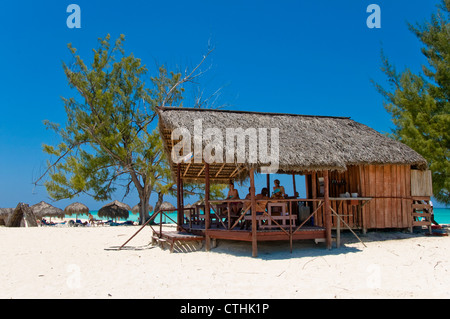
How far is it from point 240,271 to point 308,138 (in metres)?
4.63

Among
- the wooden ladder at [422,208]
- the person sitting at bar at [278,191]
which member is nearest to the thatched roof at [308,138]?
the person sitting at bar at [278,191]

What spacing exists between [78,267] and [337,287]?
5.52m

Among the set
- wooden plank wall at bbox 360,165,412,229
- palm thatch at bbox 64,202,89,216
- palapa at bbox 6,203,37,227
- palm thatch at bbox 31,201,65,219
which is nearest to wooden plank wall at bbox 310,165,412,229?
wooden plank wall at bbox 360,165,412,229

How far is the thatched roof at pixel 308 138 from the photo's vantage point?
10.1 m

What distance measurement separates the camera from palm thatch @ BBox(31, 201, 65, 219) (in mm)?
32031

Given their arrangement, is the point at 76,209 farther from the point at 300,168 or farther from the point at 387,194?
the point at 300,168

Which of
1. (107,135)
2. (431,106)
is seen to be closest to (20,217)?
(107,135)

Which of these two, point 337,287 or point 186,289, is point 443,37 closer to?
point 337,287

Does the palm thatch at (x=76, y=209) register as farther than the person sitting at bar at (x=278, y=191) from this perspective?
Yes

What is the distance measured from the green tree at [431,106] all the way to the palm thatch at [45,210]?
84.9 feet

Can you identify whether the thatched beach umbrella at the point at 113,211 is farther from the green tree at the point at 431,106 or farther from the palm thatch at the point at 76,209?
the green tree at the point at 431,106

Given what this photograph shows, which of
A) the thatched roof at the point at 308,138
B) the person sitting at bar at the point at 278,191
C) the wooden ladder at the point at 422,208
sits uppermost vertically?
the thatched roof at the point at 308,138

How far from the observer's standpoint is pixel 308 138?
11.3m
